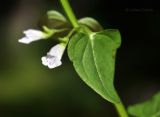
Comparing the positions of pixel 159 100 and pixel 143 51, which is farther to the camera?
pixel 143 51

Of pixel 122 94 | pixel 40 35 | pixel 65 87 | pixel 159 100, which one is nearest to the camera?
pixel 40 35

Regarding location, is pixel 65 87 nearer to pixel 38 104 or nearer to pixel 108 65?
pixel 38 104

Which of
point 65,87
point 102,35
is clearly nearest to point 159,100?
point 102,35

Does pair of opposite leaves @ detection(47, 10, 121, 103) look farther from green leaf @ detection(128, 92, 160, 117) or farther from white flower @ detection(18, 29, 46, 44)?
green leaf @ detection(128, 92, 160, 117)

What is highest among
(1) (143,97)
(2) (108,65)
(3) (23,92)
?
(2) (108,65)

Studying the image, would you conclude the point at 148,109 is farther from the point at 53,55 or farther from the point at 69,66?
the point at 69,66

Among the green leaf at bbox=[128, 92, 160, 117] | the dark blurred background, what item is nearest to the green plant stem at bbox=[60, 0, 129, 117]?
the green leaf at bbox=[128, 92, 160, 117]

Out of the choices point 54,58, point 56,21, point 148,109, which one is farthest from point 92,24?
point 148,109

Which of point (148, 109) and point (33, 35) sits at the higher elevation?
point (33, 35)
